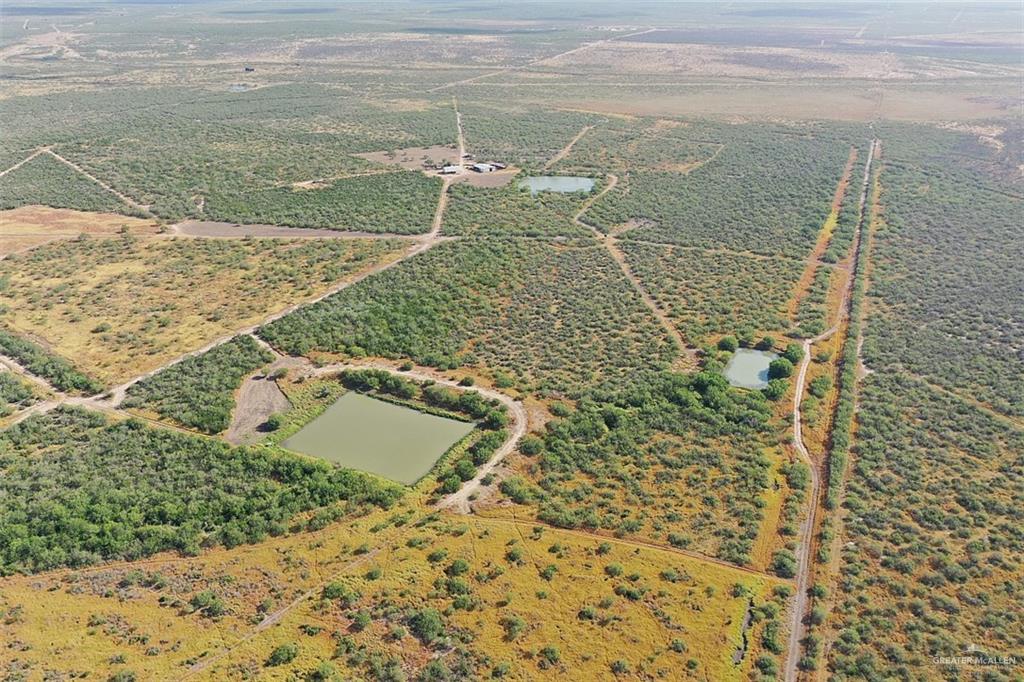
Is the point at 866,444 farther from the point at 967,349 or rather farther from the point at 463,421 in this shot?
the point at 463,421

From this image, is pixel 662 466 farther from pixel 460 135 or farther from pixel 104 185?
pixel 460 135

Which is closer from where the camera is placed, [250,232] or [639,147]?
[250,232]

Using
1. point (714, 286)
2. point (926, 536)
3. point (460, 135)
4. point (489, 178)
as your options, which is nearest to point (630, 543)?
point (926, 536)

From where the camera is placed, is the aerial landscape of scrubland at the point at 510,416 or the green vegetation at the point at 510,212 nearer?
the aerial landscape of scrubland at the point at 510,416

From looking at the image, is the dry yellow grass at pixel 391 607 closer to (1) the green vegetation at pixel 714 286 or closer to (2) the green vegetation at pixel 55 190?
(1) the green vegetation at pixel 714 286

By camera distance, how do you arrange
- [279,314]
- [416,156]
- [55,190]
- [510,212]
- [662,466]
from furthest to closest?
[416,156], [55,190], [510,212], [279,314], [662,466]

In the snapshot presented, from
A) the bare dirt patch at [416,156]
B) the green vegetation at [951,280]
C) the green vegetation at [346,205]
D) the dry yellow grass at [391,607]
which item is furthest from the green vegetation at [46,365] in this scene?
the bare dirt patch at [416,156]

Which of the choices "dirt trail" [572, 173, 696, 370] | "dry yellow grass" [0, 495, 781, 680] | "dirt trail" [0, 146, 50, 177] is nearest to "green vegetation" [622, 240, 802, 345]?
"dirt trail" [572, 173, 696, 370]
